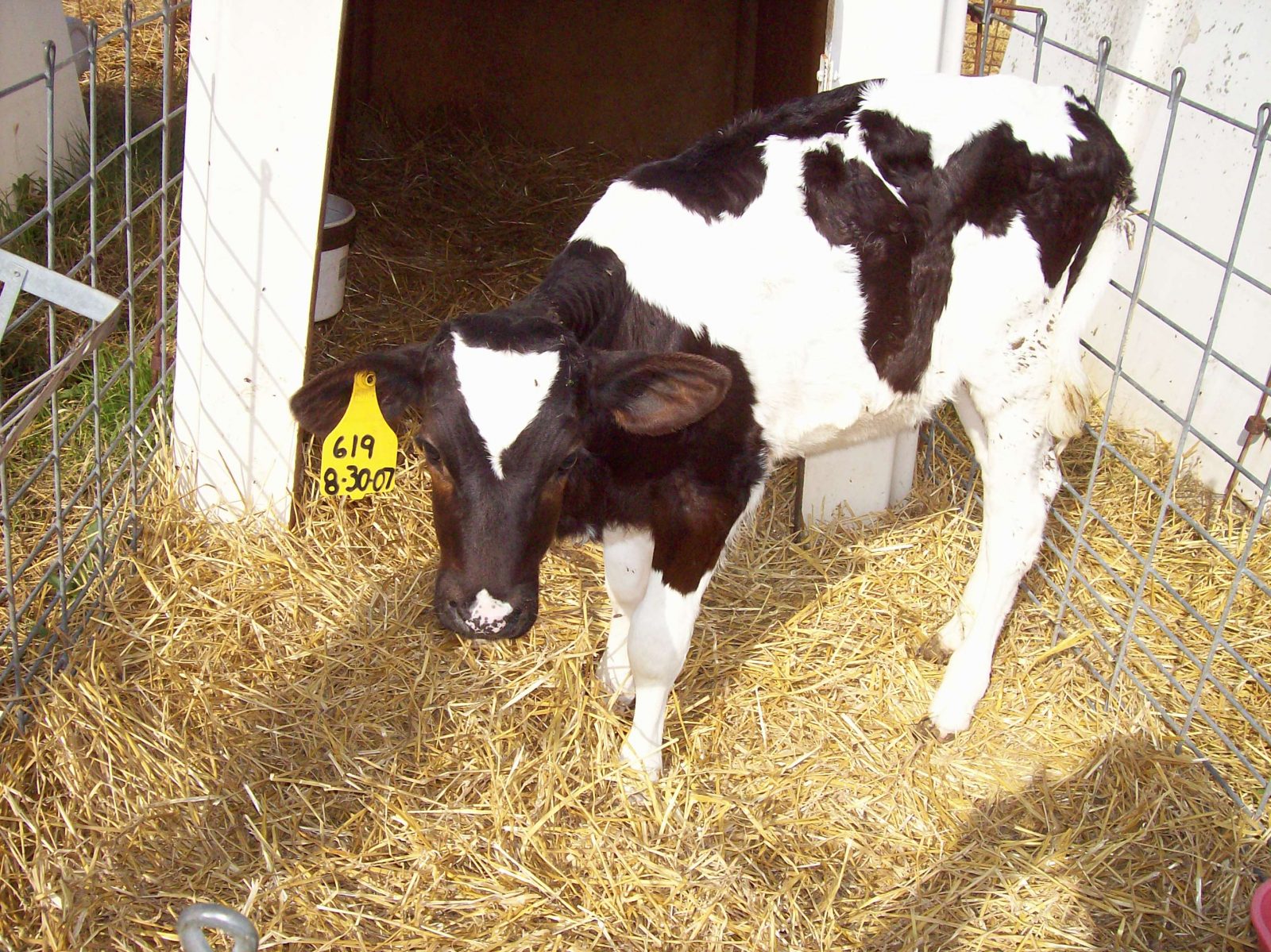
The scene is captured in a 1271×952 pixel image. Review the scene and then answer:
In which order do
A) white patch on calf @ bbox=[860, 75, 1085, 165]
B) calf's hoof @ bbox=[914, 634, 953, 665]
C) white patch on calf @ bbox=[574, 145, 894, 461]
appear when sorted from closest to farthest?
white patch on calf @ bbox=[574, 145, 894, 461] → white patch on calf @ bbox=[860, 75, 1085, 165] → calf's hoof @ bbox=[914, 634, 953, 665]

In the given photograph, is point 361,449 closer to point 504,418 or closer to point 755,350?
point 504,418

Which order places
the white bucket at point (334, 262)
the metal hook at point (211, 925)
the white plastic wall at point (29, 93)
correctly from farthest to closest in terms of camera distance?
the white plastic wall at point (29, 93) < the white bucket at point (334, 262) < the metal hook at point (211, 925)

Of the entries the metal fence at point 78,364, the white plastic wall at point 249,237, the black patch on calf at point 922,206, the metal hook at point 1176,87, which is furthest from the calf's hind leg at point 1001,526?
the metal fence at point 78,364

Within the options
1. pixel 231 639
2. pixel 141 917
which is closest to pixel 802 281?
pixel 231 639

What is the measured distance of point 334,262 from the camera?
5.32 m

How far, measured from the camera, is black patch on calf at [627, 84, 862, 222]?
11.5ft

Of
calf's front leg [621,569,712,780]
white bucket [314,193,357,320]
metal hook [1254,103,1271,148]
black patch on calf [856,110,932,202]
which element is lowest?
calf's front leg [621,569,712,780]

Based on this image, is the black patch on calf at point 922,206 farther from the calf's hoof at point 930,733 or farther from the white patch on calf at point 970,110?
the calf's hoof at point 930,733

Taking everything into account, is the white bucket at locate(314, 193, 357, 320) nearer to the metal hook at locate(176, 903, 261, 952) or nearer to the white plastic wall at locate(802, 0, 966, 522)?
the white plastic wall at locate(802, 0, 966, 522)

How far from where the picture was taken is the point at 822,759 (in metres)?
3.93

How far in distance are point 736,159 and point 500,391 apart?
1231 mm

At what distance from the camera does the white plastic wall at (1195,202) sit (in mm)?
4848

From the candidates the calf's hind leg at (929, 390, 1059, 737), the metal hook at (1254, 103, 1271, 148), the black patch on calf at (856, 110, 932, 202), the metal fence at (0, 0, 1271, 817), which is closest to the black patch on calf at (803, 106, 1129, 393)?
the black patch on calf at (856, 110, 932, 202)

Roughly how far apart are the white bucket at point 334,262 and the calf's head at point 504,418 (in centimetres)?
237
